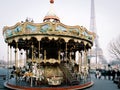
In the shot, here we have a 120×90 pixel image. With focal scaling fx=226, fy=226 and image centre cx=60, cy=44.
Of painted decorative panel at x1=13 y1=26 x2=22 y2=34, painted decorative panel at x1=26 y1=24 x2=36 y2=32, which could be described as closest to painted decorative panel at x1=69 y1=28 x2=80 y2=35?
painted decorative panel at x1=26 y1=24 x2=36 y2=32

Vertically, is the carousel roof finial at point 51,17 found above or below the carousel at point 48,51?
above

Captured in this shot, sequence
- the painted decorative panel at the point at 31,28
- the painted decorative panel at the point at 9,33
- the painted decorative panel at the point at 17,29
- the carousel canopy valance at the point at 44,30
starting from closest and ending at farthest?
the carousel canopy valance at the point at 44,30, the painted decorative panel at the point at 31,28, the painted decorative panel at the point at 17,29, the painted decorative panel at the point at 9,33

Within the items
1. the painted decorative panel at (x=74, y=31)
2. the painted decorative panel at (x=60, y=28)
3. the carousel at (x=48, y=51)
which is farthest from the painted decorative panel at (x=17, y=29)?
the painted decorative panel at (x=74, y=31)

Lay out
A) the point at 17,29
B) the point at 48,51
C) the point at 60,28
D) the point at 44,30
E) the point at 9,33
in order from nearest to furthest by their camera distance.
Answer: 1. the point at 44,30
2. the point at 60,28
3. the point at 17,29
4. the point at 9,33
5. the point at 48,51

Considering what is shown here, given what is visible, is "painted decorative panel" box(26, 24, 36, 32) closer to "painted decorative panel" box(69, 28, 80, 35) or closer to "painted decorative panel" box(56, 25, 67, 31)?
"painted decorative panel" box(56, 25, 67, 31)

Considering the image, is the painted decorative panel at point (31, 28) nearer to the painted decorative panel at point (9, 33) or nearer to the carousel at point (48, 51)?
the carousel at point (48, 51)

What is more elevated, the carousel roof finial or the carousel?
the carousel roof finial

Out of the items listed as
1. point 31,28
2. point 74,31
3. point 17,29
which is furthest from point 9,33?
point 74,31

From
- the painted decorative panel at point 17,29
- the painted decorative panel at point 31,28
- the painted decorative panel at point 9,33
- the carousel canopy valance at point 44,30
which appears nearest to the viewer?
the carousel canopy valance at point 44,30

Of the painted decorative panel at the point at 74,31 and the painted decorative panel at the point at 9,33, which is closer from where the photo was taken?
the painted decorative panel at the point at 74,31

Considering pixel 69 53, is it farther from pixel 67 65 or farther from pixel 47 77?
pixel 47 77

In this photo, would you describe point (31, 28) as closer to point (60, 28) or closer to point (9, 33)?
point (60, 28)

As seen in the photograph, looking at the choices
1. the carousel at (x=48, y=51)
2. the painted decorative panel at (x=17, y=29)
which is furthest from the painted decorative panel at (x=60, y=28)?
the painted decorative panel at (x=17, y=29)

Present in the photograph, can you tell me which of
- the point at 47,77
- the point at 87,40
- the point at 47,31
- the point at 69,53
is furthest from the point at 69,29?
the point at 69,53
